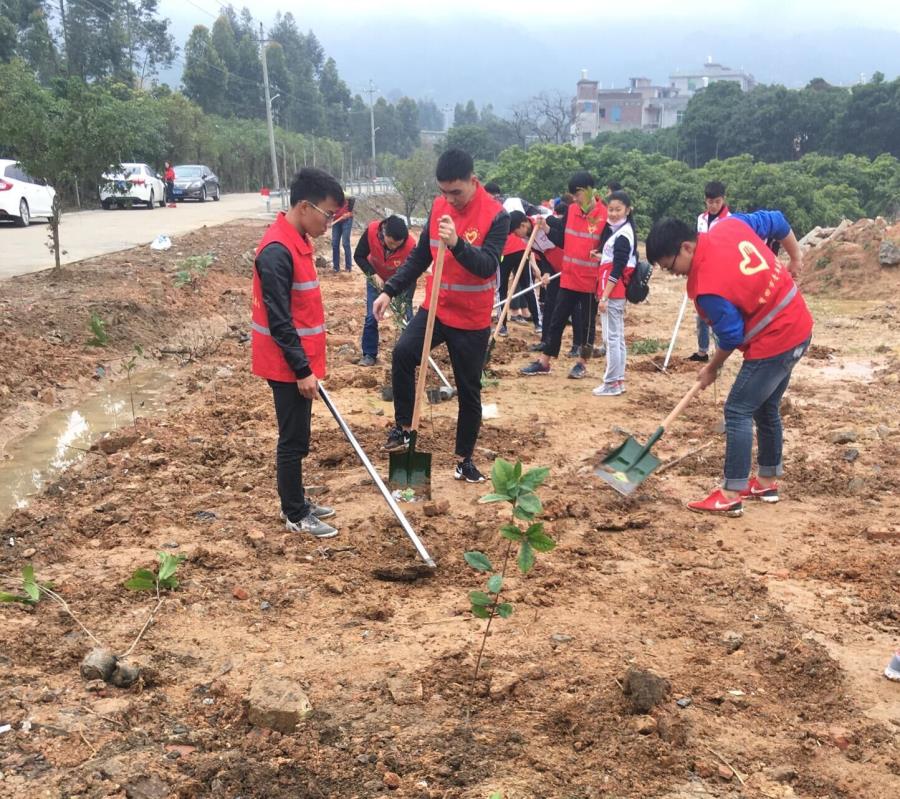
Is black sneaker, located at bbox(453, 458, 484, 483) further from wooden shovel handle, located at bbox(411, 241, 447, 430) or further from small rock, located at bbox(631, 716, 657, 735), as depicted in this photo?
small rock, located at bbox(631, 716, 657, 735)

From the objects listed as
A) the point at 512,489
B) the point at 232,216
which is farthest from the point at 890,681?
the point at 232,216

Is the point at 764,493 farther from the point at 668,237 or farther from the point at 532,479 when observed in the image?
the point at 532,479

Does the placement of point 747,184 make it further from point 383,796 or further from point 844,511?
point 383,796

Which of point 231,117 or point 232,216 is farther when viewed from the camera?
point 231,117

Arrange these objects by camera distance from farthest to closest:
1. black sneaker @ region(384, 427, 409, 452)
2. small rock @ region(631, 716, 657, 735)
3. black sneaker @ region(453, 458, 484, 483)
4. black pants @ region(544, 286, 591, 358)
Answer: black pants @ region(544, 286, 591, 358) → black sneaker @ region(384, 427, 409, 452) → black sneaker @ region(453, 458, 484, 483) → small rock @ region(631, 716, 657, 735)

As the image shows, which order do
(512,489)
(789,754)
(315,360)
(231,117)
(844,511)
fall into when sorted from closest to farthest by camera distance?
(789,754), (512,489), (315,360), (844,511), (231,117)

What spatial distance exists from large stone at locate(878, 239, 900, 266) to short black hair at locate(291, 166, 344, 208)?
13130 millimetres

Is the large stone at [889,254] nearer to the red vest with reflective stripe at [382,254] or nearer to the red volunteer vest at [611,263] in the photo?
the red volunteer vest at [611,263]

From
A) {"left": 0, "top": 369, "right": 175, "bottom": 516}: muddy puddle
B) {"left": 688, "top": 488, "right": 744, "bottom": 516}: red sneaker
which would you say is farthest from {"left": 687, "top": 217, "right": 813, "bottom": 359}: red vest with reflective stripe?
{"left": 0, "top": 369, "right": 175, "bottom": 516}: muddy puddle

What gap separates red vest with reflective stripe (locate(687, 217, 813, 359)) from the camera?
402cm

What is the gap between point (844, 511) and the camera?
4566 mm

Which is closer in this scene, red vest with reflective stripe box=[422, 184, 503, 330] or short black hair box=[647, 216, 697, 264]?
short black hair box=[647, 216, 697, 264]

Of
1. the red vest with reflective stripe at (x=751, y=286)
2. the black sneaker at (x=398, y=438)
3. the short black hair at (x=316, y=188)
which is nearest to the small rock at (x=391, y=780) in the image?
the short black hair at (x=316, y=188)

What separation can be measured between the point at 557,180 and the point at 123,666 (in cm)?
2265
